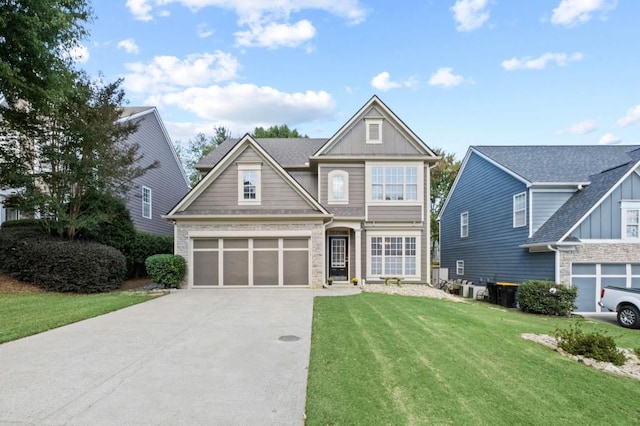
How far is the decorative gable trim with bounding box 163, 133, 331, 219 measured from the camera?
1416 cm

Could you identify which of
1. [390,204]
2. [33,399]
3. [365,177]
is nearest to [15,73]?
[33,399]

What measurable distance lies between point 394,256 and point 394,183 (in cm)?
340

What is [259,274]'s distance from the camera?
14.3 m

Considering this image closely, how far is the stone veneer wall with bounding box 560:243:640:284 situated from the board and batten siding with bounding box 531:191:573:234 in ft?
5.78

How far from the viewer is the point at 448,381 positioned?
4.64 m

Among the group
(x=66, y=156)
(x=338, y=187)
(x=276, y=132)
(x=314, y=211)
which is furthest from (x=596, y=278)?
(x=276, y=132)

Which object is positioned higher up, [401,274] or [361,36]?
[361,36]

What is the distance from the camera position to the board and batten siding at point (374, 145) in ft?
53.7

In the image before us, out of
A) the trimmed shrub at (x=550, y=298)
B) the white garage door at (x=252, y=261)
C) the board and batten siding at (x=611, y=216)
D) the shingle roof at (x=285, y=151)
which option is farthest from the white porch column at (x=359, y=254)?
the board and batten siding at (x=611, y=216)

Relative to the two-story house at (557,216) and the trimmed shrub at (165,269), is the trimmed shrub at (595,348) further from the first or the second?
the trimmed shrub at (165,269)

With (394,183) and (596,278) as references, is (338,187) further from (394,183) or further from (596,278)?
(596,278)

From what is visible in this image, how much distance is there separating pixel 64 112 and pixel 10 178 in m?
3.03

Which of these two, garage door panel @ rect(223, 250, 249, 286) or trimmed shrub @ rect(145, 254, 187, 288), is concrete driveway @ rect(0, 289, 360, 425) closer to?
trimmed shrub @ rect(145, 254, 187, 288)

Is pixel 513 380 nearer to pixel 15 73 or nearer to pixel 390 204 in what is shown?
pixel 390 204
